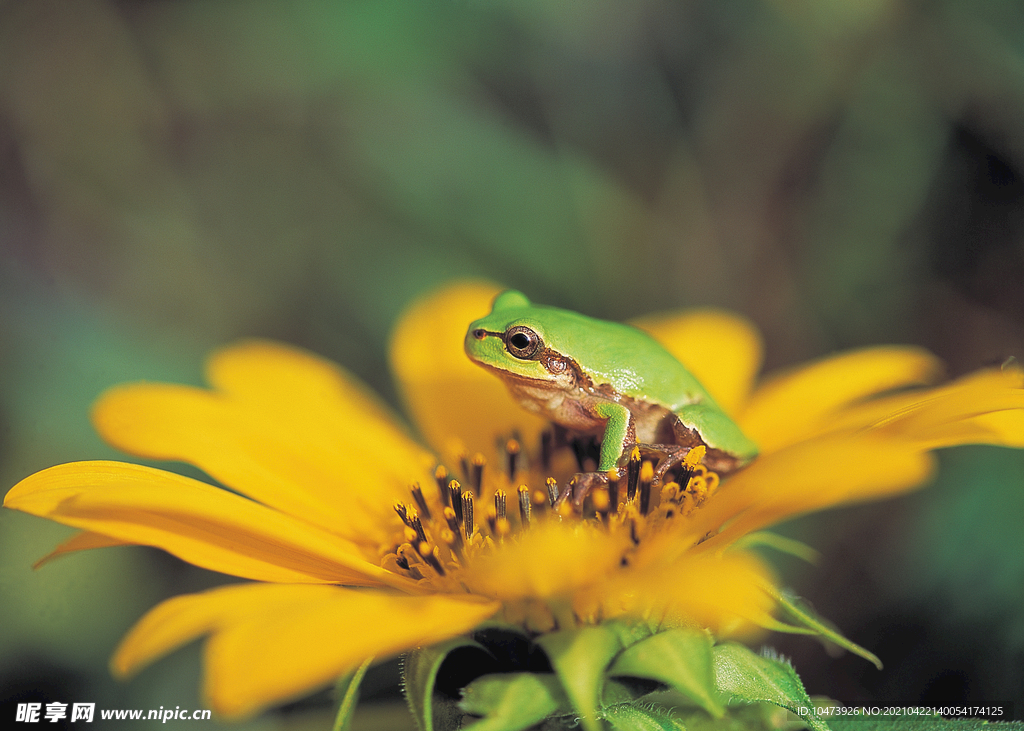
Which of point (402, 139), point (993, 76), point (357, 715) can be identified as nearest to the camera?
point (357, 715)

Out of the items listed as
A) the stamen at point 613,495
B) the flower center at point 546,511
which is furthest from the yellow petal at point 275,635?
the stamen at point 613,495

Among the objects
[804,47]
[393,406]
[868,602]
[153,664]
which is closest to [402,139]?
[393,406]

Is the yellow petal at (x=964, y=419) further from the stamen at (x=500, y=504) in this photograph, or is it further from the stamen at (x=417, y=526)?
the stamen at (x=417, y=526)

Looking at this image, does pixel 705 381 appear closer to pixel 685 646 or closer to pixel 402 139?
pixel 685 646

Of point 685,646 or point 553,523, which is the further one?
point 553,523

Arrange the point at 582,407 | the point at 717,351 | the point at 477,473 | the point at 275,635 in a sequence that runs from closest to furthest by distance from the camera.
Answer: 1. the point at 275,635
2. the point at 582,407
3. the point at 477,473
4. the point at 717,351

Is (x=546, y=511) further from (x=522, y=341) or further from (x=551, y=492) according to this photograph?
(x=522, y=341)

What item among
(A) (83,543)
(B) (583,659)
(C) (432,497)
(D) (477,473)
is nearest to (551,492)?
(D) (477,473)
